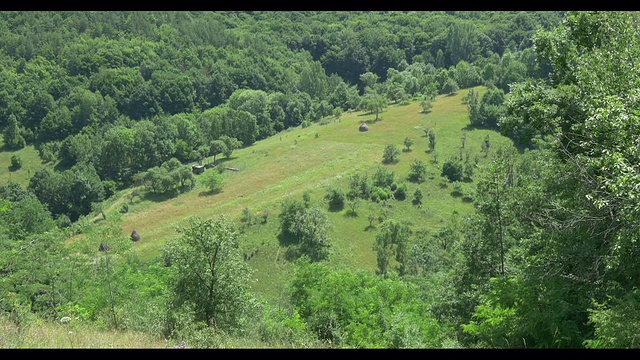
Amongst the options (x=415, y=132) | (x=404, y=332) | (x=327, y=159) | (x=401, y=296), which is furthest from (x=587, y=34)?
(x=415, y=132)

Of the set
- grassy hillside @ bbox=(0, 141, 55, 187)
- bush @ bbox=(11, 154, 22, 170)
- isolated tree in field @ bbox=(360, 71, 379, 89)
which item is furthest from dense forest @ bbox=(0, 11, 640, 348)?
grassy hillside @ bbox=(0, 141, 55, 187)

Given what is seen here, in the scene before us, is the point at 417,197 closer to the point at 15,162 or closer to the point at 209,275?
the point at 209,275

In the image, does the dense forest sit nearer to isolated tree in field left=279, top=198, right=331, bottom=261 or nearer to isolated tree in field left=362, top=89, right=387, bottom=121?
isolated tree in field left=279, top=198, right=331, bottom=261

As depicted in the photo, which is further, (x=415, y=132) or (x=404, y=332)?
(x=415, y=132)

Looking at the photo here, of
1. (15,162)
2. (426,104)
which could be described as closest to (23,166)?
(15,162)
